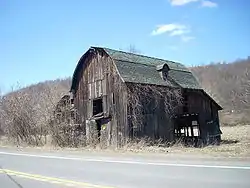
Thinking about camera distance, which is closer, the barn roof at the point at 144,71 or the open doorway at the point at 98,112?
the barn roof at the point at 144,71

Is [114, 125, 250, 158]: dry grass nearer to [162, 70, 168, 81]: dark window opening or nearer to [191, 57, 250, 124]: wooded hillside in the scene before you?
[162, 70, 168, 81]: dark window opening

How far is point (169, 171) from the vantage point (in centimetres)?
1026

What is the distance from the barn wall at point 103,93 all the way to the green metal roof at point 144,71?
68 centimetres

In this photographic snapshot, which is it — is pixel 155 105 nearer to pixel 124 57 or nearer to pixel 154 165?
pixel 124 57

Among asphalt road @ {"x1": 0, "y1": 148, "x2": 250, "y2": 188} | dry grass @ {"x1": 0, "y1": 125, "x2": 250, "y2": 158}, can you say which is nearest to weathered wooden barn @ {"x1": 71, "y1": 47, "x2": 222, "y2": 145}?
dry grass @ {"x1": 0, "y1": 125, "x2": 250, "y2": 158}

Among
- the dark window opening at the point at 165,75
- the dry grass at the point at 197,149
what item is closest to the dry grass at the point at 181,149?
the dry grass at the point at 197,149

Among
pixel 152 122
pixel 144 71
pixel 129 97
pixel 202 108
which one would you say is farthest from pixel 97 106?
pixel 202 108

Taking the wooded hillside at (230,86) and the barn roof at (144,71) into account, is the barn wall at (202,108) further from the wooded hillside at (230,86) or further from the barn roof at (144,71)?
the wooded hillside at (230,86)

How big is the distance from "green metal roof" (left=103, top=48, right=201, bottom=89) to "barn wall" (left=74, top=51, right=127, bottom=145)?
0.68m

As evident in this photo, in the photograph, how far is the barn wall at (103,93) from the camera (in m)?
26.7

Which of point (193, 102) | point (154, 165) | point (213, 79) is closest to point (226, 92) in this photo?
point (213, 79)

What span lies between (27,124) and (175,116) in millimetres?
13901

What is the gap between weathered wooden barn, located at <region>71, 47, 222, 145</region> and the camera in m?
26.5

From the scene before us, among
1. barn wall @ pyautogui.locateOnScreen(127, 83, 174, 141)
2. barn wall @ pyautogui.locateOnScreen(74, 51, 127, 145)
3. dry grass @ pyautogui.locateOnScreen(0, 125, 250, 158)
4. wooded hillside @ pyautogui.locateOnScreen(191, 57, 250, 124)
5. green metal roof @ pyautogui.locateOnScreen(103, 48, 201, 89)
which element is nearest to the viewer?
dry grass @ pyautogui.locateOnScreen(0, 125, 250, 158)
